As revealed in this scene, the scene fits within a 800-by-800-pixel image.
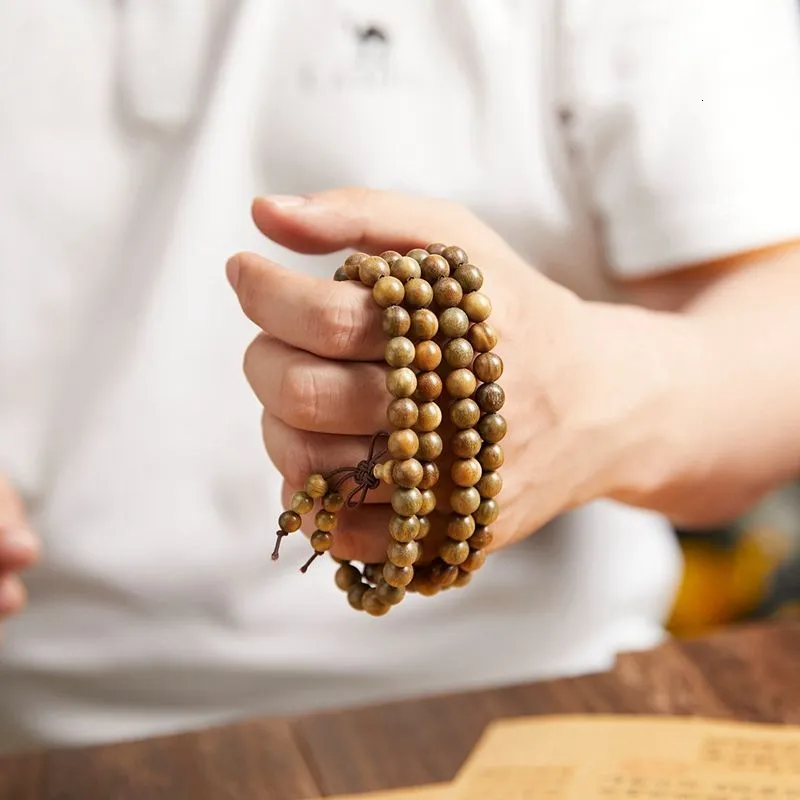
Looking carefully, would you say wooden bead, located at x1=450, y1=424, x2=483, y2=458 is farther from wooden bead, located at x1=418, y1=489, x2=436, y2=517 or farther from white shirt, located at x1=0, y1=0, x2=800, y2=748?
white shirt, located at x1=0, y1=0, x2=800, y2=748

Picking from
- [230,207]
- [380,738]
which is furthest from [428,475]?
[230,207]

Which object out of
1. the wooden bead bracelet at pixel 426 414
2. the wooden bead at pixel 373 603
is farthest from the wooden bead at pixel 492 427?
the wooden bead at pixel 373 603

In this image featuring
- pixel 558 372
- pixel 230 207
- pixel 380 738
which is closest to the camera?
pixel 558 372

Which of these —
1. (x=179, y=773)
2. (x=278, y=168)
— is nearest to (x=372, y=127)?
(x=278, y=168)

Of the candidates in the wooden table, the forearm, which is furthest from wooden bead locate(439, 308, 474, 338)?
the wooden table

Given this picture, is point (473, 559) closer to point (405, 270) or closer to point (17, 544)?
point (405, 270)

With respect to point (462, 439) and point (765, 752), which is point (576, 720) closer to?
point (765, 752)

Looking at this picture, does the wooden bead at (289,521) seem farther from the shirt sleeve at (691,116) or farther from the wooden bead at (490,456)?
the shirt sleeve at (691,116)
